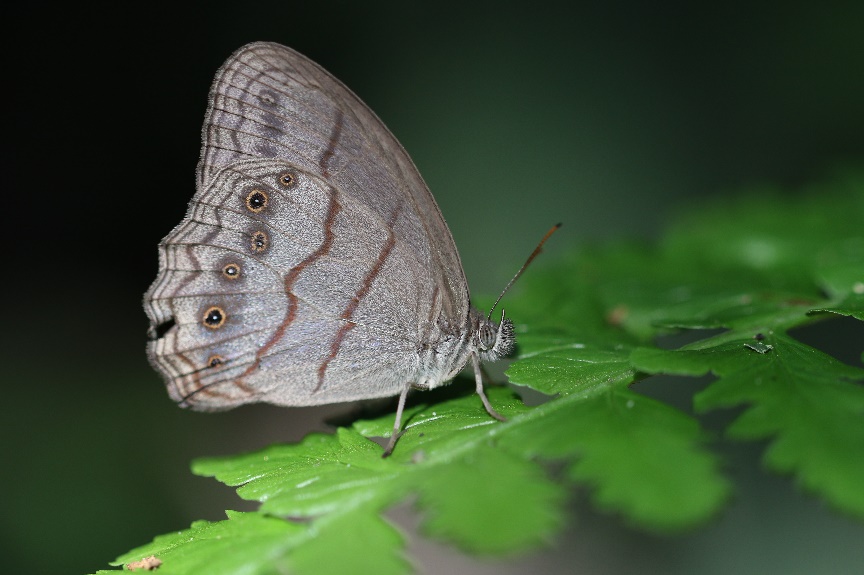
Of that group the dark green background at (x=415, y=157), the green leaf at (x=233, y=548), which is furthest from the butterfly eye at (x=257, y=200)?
the dark green background at (x=415, y=157)

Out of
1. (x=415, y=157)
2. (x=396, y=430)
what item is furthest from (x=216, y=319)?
(x=415, y=157)

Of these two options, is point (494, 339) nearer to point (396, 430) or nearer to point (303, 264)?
point (396, 430)

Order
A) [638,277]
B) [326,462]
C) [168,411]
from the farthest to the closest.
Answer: [168,411] → [638,277] → [326,462]

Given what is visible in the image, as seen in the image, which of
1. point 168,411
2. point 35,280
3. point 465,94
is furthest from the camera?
point 465,94

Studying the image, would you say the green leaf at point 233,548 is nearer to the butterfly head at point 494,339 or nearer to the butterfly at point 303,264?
the butterfly at point 303,264

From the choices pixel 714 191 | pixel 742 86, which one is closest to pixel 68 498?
pixel 714 191

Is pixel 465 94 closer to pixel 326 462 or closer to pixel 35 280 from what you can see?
pixel 35 280

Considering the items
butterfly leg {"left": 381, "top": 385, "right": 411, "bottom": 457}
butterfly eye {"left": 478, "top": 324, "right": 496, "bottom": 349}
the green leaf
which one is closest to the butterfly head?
butterfly eye {"left": 478, "top": 324, "right": 496, "bottom": 349}

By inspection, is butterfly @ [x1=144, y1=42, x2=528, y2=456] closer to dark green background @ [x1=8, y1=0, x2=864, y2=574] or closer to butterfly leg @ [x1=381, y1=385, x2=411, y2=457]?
butterfly leg @ [x1=381, y1=385, x2=411, y2=457]
